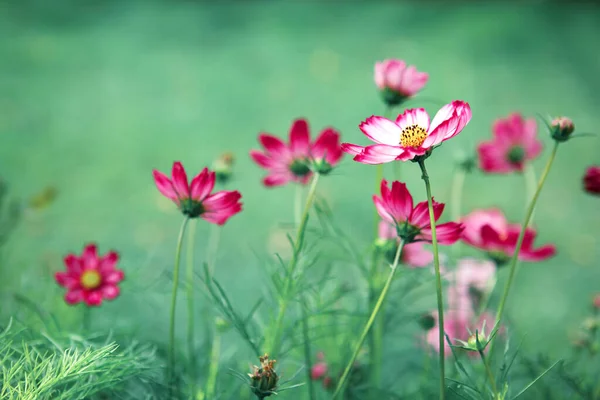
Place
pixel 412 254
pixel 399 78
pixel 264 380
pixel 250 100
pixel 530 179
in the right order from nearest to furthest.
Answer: pixel 264 380 < pixel 399 78 < pixel 412 254 < pixel 530 179 < pixel 250 100

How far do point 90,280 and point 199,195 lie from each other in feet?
0.54

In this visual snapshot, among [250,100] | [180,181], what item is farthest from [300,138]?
[250,100]

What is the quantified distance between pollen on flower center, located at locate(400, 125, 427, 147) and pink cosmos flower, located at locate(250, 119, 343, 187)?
77 mm

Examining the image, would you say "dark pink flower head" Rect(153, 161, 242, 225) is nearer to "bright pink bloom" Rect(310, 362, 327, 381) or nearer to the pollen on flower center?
the pollen on flower center

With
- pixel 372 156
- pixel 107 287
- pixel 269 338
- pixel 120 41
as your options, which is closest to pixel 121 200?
pixel 120 41

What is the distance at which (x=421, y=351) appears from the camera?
59cm

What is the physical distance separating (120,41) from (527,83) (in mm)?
878

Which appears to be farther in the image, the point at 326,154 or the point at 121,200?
the point at 121,200

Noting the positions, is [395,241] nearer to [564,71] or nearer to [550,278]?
[550,278]

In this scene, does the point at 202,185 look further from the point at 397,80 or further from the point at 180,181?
the point at 397,80

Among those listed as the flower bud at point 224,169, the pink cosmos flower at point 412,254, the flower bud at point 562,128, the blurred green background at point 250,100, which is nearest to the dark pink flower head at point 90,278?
the flower bud at point 224,169

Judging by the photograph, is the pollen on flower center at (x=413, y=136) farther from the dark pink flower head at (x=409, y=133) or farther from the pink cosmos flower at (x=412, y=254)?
the pink cosmos flower at (x=412, y=254)

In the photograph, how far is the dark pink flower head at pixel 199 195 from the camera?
1.17 feet

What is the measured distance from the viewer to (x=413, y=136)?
0.34m
